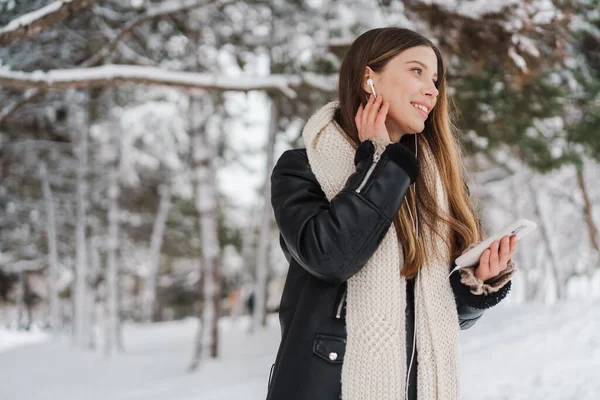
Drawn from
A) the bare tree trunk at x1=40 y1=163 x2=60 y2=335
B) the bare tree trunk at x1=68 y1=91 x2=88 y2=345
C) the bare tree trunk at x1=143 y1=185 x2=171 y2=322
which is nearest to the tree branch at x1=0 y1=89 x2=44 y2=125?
the bare tree trunk at x1=68 y1=91 x2=88 y2=345

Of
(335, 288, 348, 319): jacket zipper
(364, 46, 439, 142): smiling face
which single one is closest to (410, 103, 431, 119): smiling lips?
(364, 46, 439, 142): smiling face

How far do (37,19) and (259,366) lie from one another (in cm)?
629

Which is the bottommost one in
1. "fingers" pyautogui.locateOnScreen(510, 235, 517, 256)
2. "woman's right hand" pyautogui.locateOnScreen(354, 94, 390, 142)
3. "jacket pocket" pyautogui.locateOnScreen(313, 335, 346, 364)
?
"jacket pocket" pyautogui.locateOnScreen(313, 335, 346, 364)

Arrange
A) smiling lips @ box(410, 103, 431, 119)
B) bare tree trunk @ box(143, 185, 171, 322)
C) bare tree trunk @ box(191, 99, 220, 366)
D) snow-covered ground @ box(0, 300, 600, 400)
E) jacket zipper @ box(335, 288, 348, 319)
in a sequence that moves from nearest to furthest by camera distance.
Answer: jacket zipper @ box(335, 288, 348, 319) < smiling lips @ box(410, 103, 431, 119) < snow-covered ground @ box(0, 300, 600, 400) < bare tree trunk @ box(191, 99, 220, 366) < bare tree trunk @ box(143, 185, 171, 322)

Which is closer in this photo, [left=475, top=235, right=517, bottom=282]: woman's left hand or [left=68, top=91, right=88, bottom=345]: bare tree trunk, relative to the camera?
[left=475, top=235, right=517, bottom=282]: woman's left hand

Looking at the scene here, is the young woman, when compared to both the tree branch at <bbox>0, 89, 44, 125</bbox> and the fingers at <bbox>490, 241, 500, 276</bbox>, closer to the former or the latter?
the fingers at <bbox>490, 241, 500, 276</bbox>

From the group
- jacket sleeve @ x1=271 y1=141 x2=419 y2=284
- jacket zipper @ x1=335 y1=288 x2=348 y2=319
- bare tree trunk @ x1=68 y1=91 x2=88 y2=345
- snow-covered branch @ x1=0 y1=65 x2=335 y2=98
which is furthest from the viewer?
bare tree trunk @ x1=68 y1=91 x2=88 y2=345

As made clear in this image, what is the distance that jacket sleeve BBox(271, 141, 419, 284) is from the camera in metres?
1.49

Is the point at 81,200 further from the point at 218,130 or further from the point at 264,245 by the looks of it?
the point at 264,245

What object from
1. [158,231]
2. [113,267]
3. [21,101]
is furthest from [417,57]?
[158,231]

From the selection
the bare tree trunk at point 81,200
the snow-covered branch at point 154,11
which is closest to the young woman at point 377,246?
the snow-covered branch at point 154,11

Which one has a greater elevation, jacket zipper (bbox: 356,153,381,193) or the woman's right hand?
the woman's right hand

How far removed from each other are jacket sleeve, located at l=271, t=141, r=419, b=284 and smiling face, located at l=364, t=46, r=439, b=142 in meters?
0.24

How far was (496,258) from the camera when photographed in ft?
5.58
